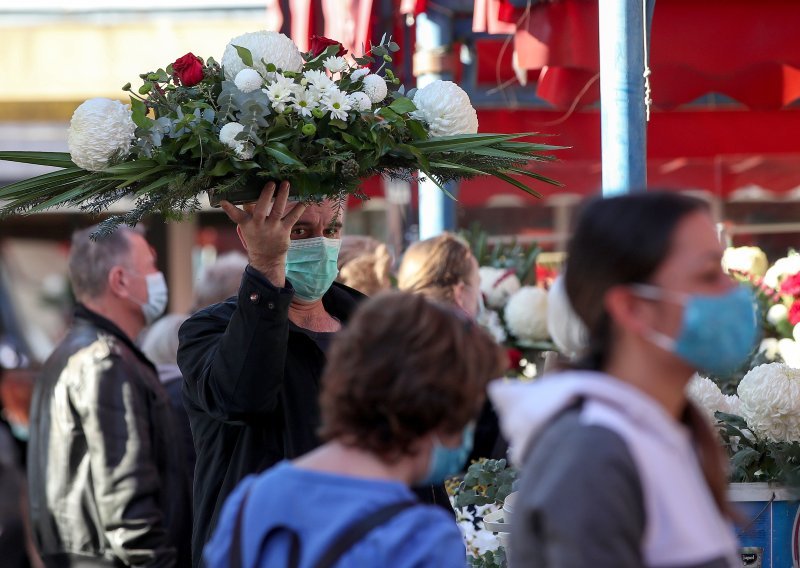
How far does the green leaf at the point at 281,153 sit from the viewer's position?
8.24 ft

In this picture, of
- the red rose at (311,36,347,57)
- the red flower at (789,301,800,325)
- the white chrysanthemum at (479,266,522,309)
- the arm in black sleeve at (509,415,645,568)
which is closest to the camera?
the arm in black sleeve at (509,415,645,568)

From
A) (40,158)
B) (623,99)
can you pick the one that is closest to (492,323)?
(623,99)

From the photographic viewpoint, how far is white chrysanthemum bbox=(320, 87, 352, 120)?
101 inches

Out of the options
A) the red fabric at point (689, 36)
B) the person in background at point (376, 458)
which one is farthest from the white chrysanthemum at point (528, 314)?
the person in background at point (376, 458)

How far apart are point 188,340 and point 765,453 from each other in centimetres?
136

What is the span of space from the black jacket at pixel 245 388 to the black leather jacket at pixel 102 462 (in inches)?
39.0

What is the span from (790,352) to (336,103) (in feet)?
5.83

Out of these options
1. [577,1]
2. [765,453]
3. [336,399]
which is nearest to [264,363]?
[336,399]

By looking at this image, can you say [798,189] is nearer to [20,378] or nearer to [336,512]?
[20,378]

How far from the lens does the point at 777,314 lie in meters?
4.05

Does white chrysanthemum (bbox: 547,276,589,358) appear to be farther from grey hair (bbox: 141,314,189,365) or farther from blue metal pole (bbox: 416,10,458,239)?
grey hair (bbox: 141,314,189,365)

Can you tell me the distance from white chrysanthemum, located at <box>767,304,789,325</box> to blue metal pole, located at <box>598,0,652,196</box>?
154 centimetres

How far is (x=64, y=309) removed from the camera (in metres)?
11.0

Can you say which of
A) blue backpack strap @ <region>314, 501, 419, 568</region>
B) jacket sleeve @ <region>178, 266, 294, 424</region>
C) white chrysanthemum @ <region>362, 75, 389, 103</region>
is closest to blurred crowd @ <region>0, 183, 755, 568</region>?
blue backpack strap @ <region>314, 501, 419, 568</region>
